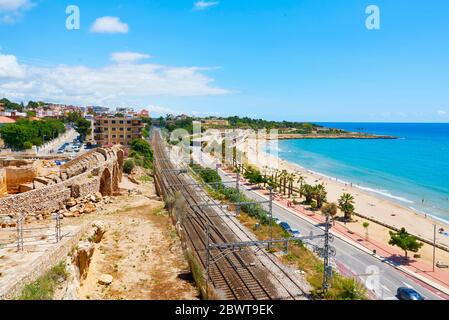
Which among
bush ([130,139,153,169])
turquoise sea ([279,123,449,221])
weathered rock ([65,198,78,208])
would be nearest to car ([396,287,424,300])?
weathered rock ([65,198,78,208])

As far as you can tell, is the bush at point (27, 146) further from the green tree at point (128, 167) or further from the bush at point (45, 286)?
the bush at point (45, 286)

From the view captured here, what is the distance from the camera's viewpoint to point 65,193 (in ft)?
84.4

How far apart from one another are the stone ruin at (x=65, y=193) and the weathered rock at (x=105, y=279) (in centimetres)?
663

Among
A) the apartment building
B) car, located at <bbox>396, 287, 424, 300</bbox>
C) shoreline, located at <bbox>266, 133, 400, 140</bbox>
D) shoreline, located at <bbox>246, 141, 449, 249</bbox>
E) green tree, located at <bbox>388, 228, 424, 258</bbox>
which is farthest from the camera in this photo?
shoreline, located at <bbox>266, 133, 400, 140</bbox>

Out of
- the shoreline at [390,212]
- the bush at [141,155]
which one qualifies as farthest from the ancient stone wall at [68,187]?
the shoreline at [390,212]

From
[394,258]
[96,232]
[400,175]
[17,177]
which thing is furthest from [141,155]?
[400,175]

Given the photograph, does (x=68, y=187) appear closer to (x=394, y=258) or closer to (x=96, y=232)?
(x=96, y=232)

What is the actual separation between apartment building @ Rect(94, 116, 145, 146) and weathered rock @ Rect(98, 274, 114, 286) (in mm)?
59708

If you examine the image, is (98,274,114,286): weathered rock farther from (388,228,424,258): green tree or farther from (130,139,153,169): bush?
(130,139,153,169): bush

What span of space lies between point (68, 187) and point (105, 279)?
12.0 m

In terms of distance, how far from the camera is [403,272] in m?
22.8

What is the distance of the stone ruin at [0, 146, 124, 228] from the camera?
21.4 meters

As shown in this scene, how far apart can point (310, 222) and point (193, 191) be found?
12.9m

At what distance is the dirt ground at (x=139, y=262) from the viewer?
51.1 ft
